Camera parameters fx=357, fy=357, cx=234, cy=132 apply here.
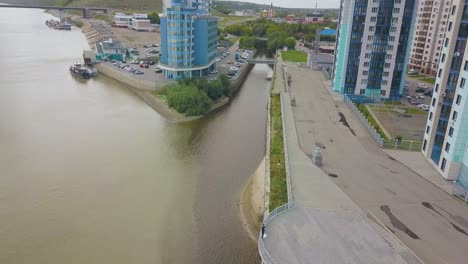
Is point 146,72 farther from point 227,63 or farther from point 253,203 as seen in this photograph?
point 253,203


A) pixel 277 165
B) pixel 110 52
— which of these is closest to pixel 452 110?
pixel 277 165

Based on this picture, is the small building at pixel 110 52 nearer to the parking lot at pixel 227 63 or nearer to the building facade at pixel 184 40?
the building facade at pixel 184 40

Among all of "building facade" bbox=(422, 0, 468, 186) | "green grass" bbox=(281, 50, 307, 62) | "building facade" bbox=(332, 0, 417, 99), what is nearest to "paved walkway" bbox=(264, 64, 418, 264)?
"building facade" bbox=(422, 0, 468, 186)

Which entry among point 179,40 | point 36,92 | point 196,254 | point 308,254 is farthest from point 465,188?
point 36,92

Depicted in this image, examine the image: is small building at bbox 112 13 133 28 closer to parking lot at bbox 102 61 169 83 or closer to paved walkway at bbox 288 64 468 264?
parking lot at bbox 102 61 169 83

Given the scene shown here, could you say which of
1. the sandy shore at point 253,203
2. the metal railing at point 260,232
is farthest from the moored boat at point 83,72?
the metal railing at point 260,232

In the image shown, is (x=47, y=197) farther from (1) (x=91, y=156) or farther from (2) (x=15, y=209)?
(1) (x=91, y=156)
